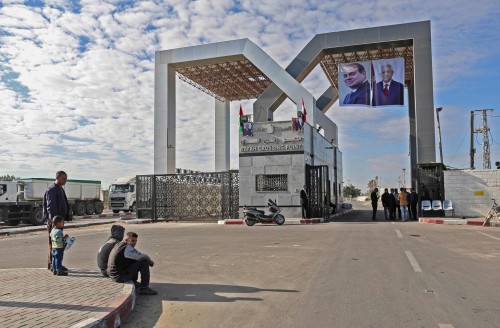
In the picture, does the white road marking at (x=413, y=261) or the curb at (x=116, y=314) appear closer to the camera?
the curb at (x=116, y=314)

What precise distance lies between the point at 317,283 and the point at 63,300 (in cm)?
396

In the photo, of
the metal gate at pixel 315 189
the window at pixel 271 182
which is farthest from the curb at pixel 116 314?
the metal gate at pixel 315 189

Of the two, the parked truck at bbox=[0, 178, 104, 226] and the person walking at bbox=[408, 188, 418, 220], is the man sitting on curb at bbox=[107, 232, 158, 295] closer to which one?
the parked truck at bbox=[0, 178, 104, 226]

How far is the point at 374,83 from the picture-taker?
3106 centimetres

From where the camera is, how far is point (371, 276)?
26.5 feet

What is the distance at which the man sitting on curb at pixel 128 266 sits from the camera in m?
7.08

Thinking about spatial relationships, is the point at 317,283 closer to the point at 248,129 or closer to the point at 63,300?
the point at 63,300

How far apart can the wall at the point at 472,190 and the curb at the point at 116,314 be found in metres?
22.9

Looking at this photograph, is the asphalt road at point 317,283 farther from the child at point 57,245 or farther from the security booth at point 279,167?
the security booth at point 279,167

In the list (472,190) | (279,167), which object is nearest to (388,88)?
(472,190)

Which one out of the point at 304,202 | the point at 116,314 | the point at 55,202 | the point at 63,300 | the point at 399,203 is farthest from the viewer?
the point at 399,203

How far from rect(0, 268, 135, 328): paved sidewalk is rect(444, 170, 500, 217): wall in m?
22.5

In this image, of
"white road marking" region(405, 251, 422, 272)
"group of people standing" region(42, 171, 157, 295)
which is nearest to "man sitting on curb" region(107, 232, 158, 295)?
"group of people standing" region(42, 171, 157, 295)

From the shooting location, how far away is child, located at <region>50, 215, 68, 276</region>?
788 cm
